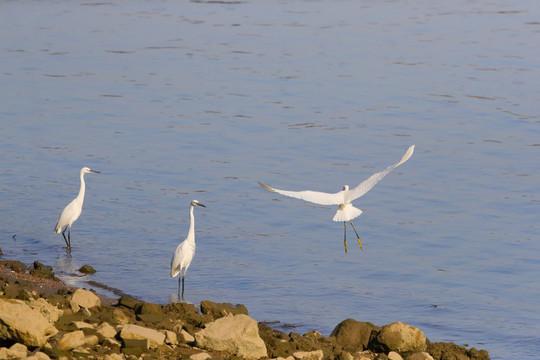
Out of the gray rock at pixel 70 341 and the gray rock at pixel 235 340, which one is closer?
the gray rock at pixel 70 341

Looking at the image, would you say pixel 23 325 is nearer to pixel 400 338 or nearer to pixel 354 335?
pixel 354 335

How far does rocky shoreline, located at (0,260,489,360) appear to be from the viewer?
7832mm

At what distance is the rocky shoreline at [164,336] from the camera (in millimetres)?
7832

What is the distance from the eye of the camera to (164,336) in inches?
341

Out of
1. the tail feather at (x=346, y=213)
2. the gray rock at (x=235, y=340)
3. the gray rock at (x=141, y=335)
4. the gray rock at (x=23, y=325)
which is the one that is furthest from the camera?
the tail feather at (x=346, y=213)

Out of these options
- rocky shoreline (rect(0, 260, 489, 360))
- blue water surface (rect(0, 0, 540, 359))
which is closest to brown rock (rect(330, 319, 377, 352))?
rocky shoreline (rect(0, 260, 489, 360))

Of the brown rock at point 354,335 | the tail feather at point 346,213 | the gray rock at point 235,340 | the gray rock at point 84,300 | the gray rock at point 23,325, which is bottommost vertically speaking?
the brown rock at point 354,335

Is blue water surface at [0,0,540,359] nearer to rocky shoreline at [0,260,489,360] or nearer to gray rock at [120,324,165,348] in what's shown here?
rocky shoreline at [0,260,489,360]

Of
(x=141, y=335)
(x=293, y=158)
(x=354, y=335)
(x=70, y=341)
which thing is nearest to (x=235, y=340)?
(x=141, y=335)

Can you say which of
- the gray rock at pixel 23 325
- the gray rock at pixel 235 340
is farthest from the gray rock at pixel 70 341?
the gray rock at pixel 235 340

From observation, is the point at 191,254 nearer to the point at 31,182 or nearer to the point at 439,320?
the point at 439,320

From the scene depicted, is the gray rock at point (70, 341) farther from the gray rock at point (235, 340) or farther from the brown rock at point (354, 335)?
the brown rock at point (354, 335)

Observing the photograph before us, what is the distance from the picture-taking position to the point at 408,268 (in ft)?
47.6

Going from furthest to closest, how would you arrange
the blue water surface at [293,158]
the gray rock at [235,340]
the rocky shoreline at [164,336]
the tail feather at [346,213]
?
the blue water surface at [293,158] → the tail feather at [346,213] → the gray rock at [235,340] → the rocky shoreline at [164,336]
